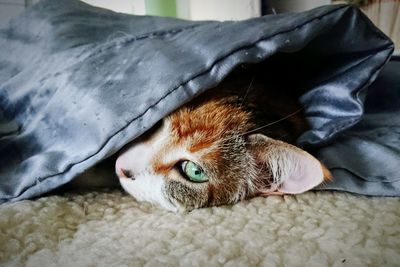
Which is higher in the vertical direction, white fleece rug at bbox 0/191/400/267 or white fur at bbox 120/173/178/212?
white fleece rug at bbox 0/191/400/267

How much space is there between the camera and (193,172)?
0.76 m

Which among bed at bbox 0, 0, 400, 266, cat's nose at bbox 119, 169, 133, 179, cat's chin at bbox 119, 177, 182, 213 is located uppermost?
bed at bbox 0, 0, 400, 266

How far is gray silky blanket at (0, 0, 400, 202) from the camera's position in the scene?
2.06 ft

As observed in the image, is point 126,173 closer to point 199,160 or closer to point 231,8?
point 199,160

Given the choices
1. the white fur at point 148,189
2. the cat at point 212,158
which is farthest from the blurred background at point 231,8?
the white fur at point 148,189

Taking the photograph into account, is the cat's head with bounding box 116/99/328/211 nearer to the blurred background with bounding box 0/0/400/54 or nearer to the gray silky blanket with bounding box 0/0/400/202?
the gray silky blanket with bounding box 0/0/400/202

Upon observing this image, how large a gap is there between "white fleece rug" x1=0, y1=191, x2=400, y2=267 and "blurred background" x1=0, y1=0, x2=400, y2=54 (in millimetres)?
1427

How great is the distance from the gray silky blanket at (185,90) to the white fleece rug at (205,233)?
0.07 metres

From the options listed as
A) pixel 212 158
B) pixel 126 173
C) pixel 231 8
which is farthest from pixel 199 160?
pixel 231 8

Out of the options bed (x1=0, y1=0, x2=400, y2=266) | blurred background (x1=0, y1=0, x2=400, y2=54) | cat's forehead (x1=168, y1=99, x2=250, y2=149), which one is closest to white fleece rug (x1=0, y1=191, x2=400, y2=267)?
bed (x1=0, y1=0, x2=400, y2=266)

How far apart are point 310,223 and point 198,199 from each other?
0.74 feet

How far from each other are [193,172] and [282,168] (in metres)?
0.17

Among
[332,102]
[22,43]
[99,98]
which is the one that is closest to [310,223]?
[332,102]

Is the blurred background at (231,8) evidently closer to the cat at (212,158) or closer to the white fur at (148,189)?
the cat at (212,158)
